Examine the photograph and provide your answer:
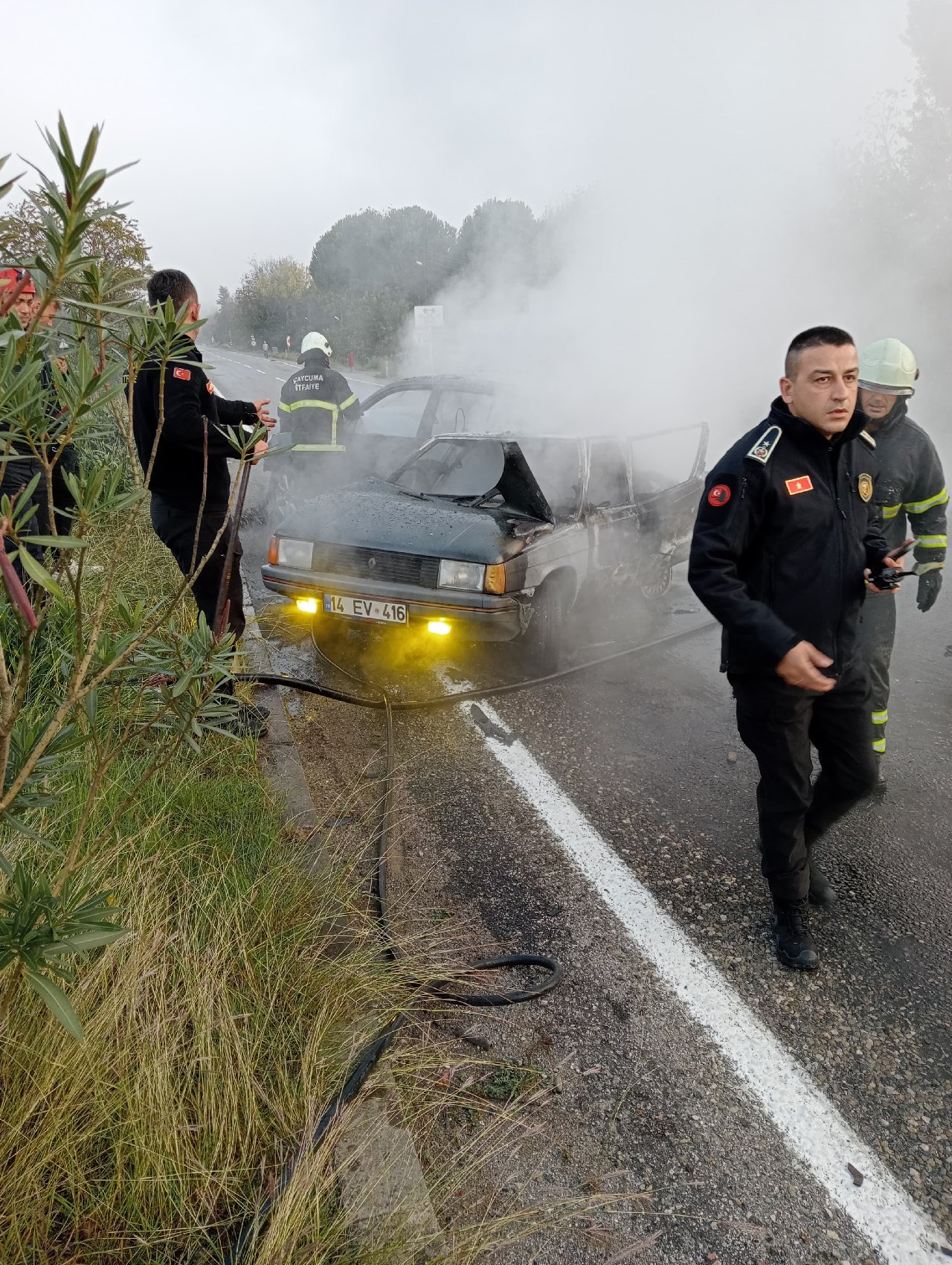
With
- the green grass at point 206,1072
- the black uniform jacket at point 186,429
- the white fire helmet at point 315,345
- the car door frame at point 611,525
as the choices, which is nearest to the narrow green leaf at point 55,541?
the green grass at point 206,1072

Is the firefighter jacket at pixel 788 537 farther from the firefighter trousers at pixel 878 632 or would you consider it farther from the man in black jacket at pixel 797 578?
the firefighter trousers at pixel 878 632

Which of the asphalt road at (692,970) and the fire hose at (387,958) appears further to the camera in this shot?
the asphalt road at (692,970)

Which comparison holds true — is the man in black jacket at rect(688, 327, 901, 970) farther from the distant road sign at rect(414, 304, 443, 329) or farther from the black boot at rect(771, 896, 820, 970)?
the distant road sign at rect(414, 304, 443, 329)

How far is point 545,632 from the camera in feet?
15.1

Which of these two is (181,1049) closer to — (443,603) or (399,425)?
(443,603)

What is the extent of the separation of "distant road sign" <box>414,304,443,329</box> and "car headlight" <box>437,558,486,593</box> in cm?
1208

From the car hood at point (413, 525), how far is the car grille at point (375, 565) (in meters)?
0.03

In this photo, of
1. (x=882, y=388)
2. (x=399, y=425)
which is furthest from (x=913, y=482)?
(x=399, y=425)

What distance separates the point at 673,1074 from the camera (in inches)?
81.7

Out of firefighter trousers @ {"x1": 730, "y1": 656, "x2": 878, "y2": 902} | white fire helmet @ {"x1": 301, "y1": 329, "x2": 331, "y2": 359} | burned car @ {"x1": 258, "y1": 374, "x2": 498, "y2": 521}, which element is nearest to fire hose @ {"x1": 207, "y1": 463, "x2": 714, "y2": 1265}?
firefighter trousers @ {"x1": 730, "y1": 656, "x2": 878, "y2": 902}

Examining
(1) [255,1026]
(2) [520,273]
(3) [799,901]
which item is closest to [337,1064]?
(1) [255,1026]

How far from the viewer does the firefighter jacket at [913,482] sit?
126 inches

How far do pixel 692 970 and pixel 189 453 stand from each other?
2.92 metres

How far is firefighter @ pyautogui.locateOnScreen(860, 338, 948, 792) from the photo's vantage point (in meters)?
3.15
